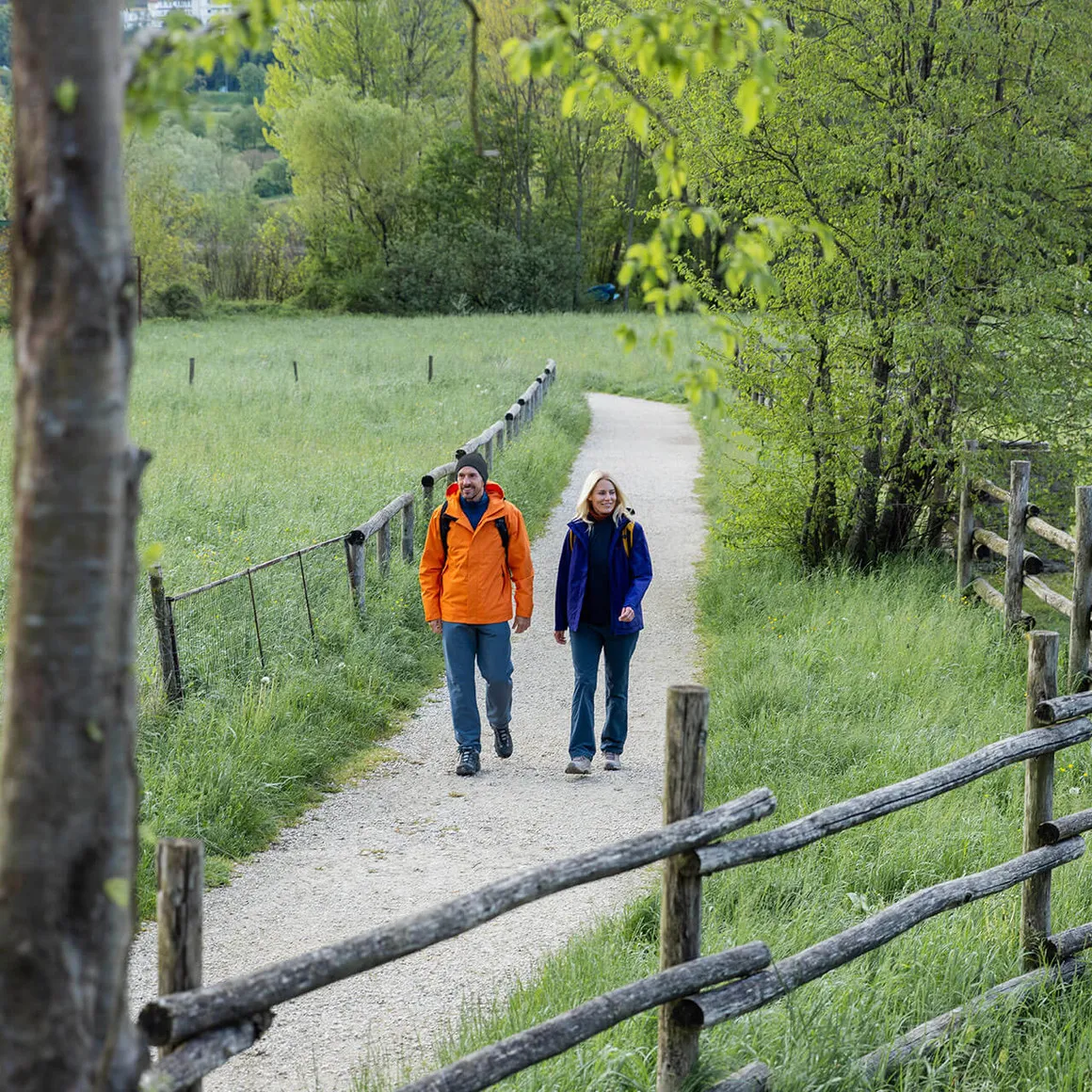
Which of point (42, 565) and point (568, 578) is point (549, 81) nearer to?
point (568, 578)

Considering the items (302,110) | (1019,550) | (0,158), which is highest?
(302,110)

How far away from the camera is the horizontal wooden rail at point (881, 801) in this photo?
3.97m

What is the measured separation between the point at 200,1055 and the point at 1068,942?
12.3 ft

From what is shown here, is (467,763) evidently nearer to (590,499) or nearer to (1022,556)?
(590,499)

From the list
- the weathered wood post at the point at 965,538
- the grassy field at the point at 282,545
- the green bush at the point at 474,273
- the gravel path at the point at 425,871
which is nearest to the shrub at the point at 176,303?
the green bush at the point at 474,273

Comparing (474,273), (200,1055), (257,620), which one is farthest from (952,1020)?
(474,273)

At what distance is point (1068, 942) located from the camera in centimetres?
509

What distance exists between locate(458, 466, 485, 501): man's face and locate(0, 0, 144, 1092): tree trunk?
5.13 meters

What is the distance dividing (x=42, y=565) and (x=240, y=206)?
68.6 m

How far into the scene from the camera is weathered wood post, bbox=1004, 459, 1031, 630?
10070mm

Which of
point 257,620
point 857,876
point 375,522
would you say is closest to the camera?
point 857,876

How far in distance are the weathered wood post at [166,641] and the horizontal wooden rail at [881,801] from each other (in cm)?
409

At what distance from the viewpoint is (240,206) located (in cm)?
6644

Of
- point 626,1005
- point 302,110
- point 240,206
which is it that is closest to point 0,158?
point 302,110
